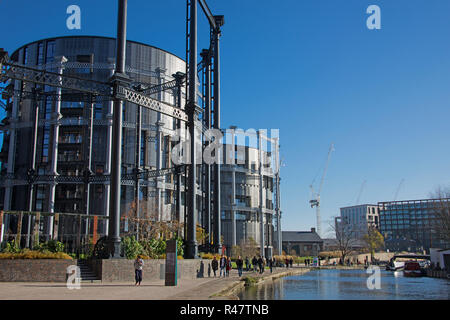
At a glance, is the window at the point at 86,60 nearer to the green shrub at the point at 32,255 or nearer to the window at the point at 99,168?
the window at the point at 99,168

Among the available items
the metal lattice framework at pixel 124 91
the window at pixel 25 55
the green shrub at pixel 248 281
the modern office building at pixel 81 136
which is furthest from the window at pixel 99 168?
the green shrub at pixel 248 281

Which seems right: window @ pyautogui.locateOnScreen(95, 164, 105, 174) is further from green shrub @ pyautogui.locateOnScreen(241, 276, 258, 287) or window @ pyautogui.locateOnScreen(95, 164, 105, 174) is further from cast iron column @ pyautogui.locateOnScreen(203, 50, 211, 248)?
green shrub @ pyautogui.locateOnScreen(241, 276, 258, 287)

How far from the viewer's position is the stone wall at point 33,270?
2183 centimetres

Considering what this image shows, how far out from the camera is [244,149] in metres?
102

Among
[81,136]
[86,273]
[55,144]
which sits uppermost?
[81,136]

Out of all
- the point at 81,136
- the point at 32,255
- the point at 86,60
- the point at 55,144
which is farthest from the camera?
the point at 86,60

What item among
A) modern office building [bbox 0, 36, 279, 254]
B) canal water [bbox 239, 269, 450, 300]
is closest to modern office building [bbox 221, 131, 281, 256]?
modern office building [bbox 0, 36, 279, 254]

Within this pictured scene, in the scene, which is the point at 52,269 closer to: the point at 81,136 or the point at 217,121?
the point at 217,121

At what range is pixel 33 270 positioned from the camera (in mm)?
22094

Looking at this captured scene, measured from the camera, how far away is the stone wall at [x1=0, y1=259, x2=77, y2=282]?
71.6 feet

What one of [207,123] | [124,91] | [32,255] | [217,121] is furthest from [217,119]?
[32,255]

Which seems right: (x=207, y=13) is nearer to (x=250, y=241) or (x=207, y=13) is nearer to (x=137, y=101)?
(x=137, y=101)

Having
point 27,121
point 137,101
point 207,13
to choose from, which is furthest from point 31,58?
point 137,101
